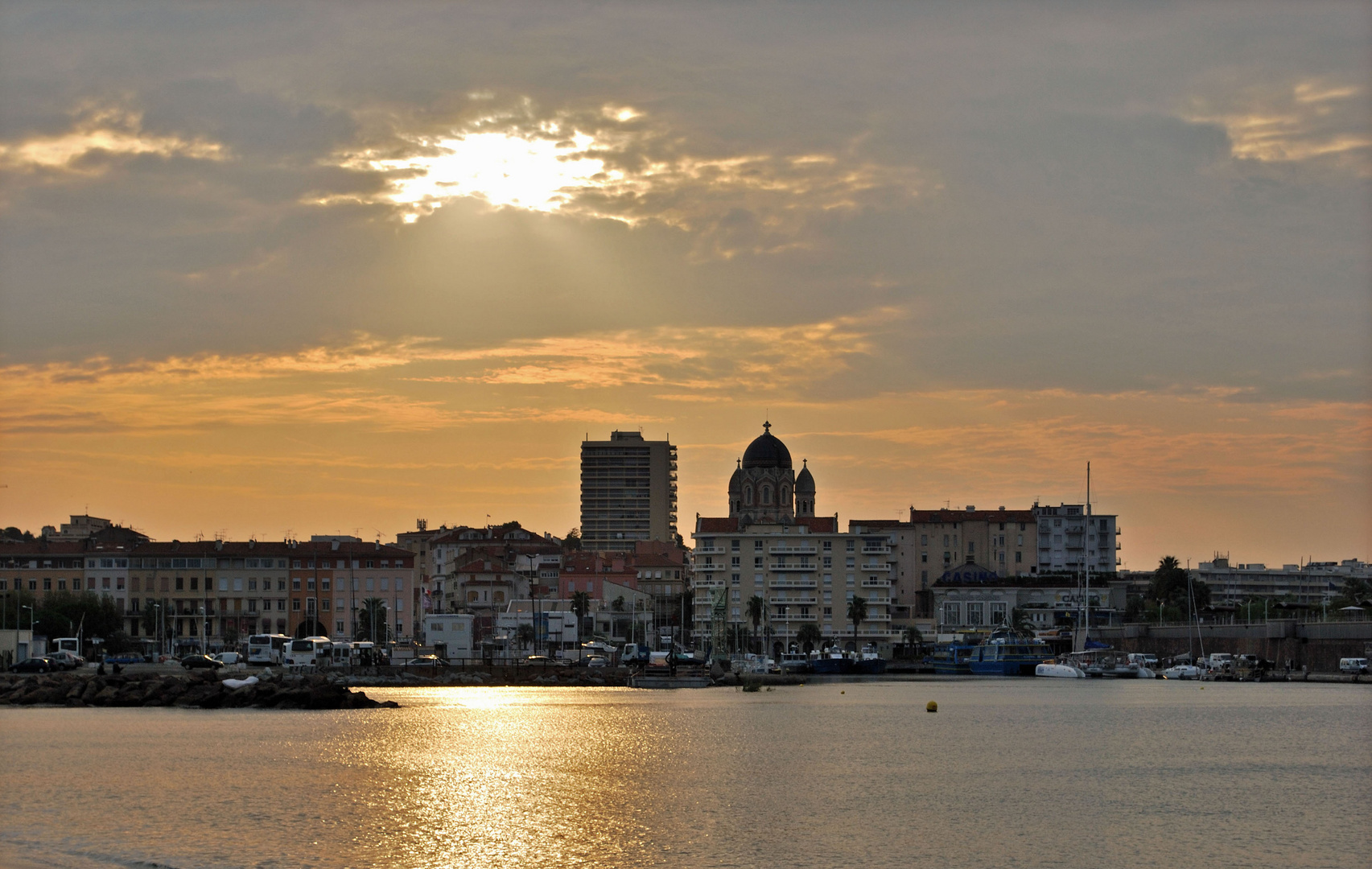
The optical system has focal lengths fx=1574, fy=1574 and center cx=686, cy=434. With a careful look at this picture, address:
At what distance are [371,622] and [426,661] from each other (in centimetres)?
2824

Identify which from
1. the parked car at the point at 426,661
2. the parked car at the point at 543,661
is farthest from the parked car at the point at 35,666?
the parked car at the point at 543,661

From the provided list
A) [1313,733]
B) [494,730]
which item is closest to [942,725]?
[1313,733]

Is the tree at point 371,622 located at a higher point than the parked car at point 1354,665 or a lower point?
higher

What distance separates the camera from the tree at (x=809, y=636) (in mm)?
141125

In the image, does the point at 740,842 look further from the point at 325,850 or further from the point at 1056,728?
the point at 1056,728

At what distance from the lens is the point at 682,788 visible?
146 ft

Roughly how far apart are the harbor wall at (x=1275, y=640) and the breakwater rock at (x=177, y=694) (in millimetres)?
61641

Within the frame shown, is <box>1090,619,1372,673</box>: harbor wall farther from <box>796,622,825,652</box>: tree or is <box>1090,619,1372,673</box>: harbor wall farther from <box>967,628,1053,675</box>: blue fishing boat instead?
<box>796,622,825,652</box>: tree

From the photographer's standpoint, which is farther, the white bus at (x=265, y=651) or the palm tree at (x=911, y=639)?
the palm tree at (x=911, y=639)

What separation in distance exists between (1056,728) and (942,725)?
15.4 ft

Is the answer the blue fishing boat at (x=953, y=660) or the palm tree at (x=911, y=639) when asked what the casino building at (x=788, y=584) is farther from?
the blue fishing boat at (x=953, y=660)

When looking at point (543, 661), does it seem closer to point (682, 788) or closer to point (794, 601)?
point (794, 601)

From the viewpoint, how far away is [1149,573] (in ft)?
618

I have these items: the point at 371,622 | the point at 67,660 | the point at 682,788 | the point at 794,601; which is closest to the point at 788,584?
the point at 794,601
